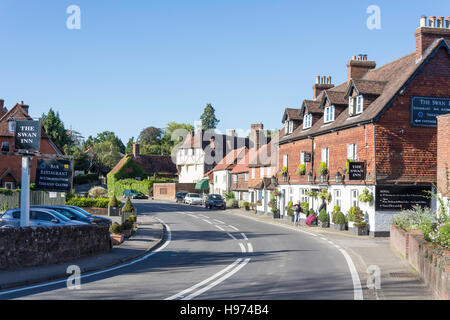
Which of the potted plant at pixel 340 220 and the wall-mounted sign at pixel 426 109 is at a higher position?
the wall-mounted sign at pixel 426 109

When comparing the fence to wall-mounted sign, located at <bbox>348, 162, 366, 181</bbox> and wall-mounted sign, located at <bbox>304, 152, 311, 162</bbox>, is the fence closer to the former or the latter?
wall-mounted sign, located at <bbox>304, 152, 311, 162</bbox>

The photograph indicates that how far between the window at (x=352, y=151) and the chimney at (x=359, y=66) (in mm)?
8704

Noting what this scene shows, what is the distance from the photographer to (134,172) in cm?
8875

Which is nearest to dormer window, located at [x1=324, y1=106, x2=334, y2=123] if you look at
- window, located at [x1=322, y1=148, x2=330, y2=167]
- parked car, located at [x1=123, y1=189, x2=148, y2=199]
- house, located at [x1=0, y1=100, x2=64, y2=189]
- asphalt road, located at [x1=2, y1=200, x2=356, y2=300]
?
window, located at [x1=322, y1=148, x2=330, y2=167]

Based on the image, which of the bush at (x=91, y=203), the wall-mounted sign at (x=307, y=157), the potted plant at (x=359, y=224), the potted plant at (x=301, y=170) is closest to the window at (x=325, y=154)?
the wall-mounted sign at (x=307, y=157)

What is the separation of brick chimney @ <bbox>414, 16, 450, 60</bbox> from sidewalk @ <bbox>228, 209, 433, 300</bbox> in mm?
12092

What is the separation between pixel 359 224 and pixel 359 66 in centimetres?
1464

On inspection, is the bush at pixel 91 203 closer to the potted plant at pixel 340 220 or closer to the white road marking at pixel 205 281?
the potted plant at pixel 340 220

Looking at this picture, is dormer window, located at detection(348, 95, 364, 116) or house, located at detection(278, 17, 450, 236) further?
dormer window, located at detection(348, 95, 364, 116)

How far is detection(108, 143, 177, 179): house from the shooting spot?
87812mm

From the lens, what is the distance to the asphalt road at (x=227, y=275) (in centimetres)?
1130

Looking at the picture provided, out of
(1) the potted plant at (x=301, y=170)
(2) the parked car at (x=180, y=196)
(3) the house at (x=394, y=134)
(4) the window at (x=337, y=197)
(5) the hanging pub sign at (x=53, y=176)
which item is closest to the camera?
(5) the hanging pub sign at (x=53, y=176)

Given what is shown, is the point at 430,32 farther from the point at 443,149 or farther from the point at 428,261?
the point at 428,261

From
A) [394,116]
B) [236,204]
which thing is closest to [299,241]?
[394,116]
